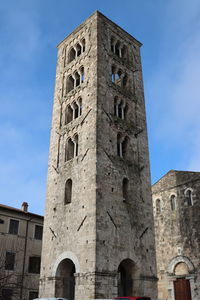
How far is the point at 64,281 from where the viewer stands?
1917 cm

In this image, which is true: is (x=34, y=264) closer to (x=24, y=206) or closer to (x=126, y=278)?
(x=24, y=206)

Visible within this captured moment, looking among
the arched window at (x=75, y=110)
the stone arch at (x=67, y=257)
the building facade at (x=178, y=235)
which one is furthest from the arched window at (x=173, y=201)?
the stone arch at (x=67, y=257)

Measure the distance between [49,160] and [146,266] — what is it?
382 inches

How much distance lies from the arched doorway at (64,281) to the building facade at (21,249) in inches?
265

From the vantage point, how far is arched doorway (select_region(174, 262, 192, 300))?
22.9 m

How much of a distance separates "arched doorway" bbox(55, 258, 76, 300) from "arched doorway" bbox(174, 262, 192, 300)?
858 centimetres

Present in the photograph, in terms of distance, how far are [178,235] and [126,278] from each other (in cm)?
730

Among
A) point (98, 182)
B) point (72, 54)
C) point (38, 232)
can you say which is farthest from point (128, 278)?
point (72, 54)

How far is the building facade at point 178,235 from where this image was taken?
23047 millimetres

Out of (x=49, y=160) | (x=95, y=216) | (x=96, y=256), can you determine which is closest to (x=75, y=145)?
(x=49, y=160)

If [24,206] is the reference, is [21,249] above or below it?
below

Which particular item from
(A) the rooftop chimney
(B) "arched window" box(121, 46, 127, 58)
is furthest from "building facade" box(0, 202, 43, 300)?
(B) "arched window" box(121, 46, 127, 58)

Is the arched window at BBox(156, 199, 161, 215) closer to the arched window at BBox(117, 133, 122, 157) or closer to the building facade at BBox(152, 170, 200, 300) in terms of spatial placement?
the building facade at BBox(152, 170, 200, 300)

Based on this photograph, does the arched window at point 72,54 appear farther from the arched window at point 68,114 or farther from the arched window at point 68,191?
the arched window at point 68,191
